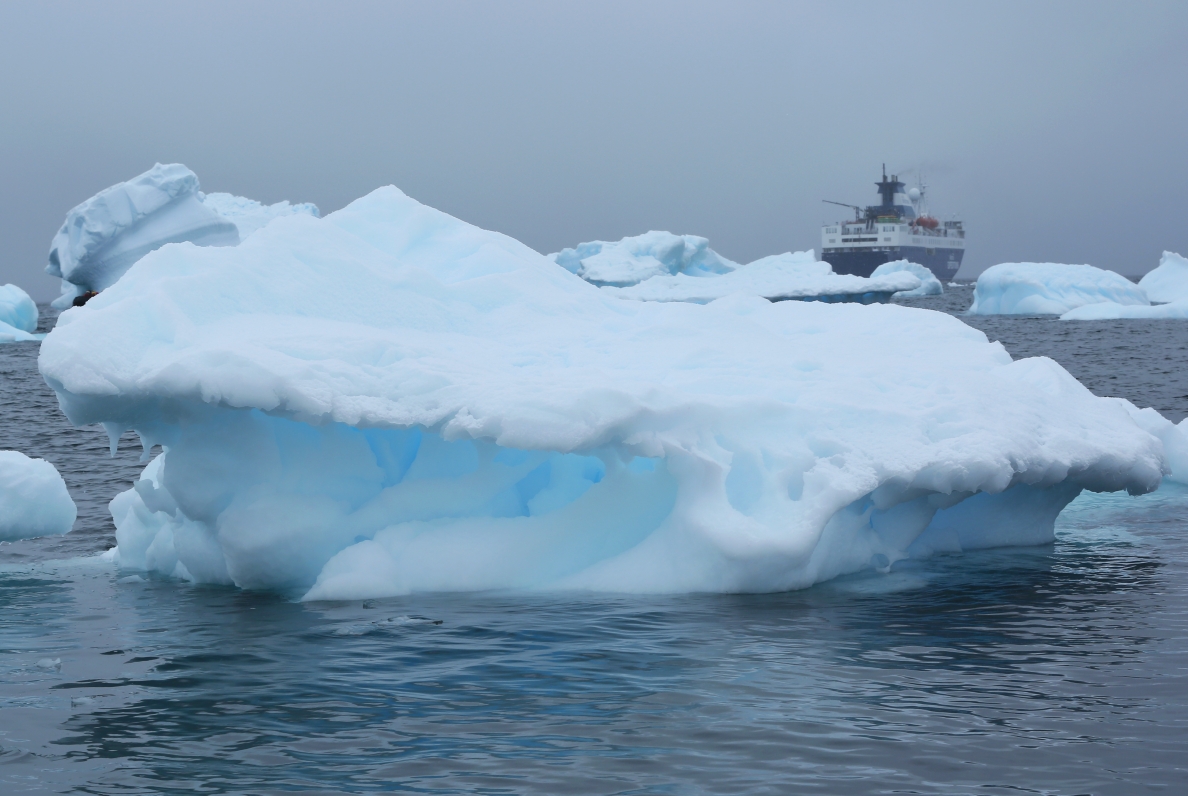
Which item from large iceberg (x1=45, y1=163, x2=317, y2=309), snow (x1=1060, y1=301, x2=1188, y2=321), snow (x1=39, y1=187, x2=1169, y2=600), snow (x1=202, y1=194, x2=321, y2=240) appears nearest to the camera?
snow (x1=39, y1=187, x2=1169, y2=600)

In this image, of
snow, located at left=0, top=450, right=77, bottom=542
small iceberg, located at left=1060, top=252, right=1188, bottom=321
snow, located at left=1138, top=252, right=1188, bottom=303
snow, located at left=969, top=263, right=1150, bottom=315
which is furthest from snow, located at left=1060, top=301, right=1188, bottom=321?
snow, located at left=0, top=450, right=77, bottom=542

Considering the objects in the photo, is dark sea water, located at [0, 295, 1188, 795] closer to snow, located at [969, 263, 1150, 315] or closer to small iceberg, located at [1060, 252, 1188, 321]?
small iceberg, located at [1060, 252, 1188, 321]

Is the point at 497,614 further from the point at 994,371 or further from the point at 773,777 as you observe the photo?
the point at 994,371

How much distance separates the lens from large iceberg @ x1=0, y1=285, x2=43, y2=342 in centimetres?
4256

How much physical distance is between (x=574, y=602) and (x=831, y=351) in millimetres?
3666

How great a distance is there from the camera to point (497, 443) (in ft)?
23.2

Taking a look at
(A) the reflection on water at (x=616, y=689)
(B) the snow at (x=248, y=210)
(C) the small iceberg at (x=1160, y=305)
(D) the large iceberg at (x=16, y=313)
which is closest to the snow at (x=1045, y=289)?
(C) the small iceberg at (x=1160, y=305)

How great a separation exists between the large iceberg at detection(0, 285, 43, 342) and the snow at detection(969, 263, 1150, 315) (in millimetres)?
37848

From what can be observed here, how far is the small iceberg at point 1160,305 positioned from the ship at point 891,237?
33931 millimetres

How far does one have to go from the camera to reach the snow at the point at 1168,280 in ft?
172

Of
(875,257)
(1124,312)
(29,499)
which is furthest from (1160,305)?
(29,499)

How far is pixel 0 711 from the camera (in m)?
5.33

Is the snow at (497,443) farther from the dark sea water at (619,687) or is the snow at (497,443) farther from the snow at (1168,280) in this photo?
the snow at (1168,280)

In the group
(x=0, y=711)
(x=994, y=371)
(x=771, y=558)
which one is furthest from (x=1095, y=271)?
(x=0, y=711)
